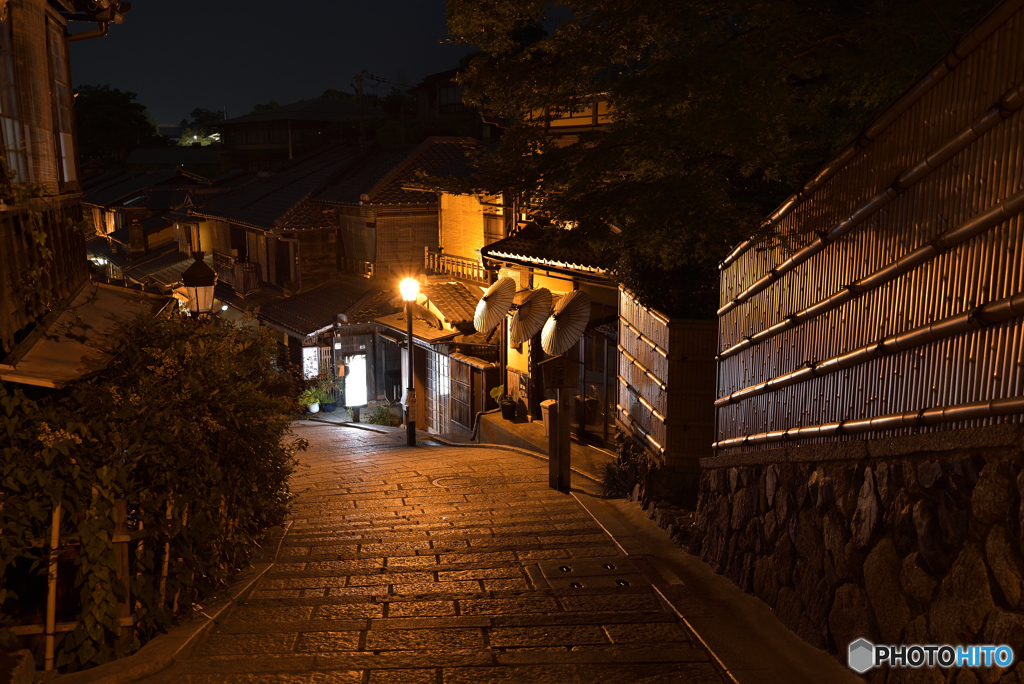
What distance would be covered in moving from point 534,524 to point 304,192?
80.0ft

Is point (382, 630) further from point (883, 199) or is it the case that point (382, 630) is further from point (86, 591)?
point (883, 199)

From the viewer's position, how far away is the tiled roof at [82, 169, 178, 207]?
1939 inches

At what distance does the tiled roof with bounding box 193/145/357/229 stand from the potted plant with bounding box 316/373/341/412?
6868 millimetres

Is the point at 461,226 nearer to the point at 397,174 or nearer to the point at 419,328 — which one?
the point at 419,328

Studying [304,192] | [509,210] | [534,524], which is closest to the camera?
[534,524]

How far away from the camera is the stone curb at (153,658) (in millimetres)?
5875

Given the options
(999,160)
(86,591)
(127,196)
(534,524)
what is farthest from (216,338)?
(127,196)

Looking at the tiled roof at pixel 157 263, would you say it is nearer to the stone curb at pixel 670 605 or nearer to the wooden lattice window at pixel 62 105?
the wooden lattice window at pixel 62 105

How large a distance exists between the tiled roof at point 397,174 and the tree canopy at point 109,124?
46.5 m

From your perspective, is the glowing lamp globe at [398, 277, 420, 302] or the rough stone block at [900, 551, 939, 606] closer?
the rough stone block at [900, 551, 939, 606]

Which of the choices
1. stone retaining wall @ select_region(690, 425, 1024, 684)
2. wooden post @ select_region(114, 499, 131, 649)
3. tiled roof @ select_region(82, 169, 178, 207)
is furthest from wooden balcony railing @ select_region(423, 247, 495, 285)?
tiled roof @ select_region(82, 169, 178, 207)

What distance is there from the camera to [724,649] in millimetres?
6535

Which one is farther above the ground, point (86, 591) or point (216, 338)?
point (216, 338)

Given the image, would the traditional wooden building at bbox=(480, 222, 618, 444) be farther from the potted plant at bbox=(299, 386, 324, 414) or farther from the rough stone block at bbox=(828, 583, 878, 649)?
the rough stone block at bbox=(828, 583, 878, 649)
